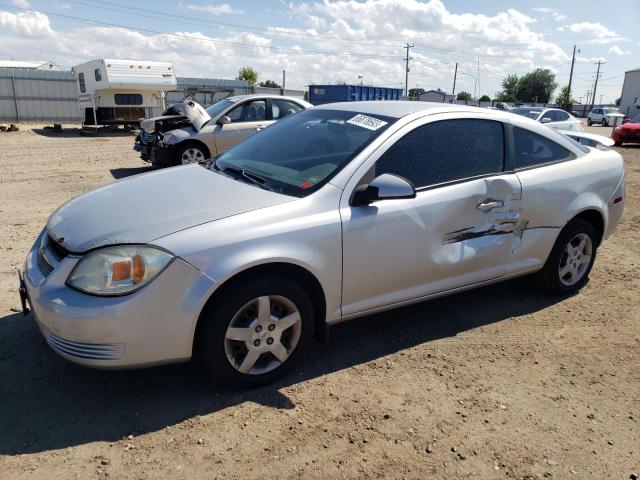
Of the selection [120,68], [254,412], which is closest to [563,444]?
[254,412]

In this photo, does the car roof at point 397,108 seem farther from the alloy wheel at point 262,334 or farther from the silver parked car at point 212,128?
the silver parked car at point 212,128

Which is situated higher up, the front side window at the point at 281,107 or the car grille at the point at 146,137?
the front side window at the point at 281,107

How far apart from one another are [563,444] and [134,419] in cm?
226

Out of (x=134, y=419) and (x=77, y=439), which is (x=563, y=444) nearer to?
(x=134, y=419)

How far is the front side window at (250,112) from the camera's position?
10.2 m

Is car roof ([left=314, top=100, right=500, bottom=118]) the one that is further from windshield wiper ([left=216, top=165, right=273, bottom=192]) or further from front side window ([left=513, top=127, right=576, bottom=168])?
windshield wiper ([left=216, top=165, right=273, bottom=192])

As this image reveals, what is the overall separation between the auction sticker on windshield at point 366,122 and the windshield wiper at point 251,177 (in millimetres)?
796

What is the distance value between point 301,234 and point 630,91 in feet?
245

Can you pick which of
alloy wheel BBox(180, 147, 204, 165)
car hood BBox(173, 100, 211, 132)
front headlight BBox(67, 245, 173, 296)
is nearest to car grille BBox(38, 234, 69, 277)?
front headlight BBox(67, 245, 173, 296)

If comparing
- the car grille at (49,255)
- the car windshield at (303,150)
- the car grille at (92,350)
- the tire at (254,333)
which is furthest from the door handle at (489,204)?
the car grille at (49,255)

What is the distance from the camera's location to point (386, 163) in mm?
3314

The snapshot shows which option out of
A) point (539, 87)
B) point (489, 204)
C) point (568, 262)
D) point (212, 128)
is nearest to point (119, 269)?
point (489, 204)

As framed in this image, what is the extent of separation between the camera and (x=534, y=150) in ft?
13.4

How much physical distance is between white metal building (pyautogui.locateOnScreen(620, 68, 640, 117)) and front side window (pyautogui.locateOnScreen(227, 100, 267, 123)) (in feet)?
208
